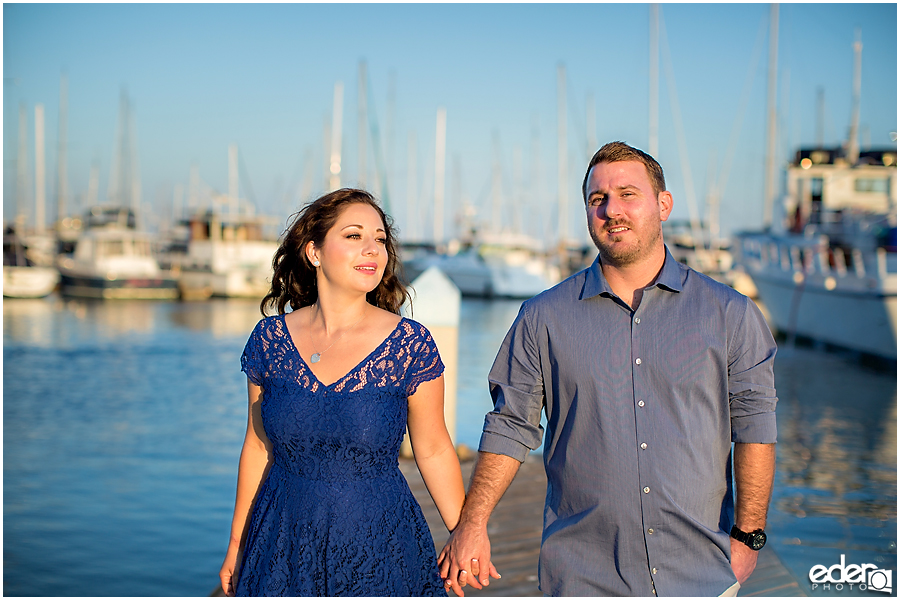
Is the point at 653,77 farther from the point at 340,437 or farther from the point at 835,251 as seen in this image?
the point at 340,437

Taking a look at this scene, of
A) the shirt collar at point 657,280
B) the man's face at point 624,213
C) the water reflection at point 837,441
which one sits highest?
the man's face at point 624,213

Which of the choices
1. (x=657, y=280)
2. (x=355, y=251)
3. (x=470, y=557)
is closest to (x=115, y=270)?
(x=355, y=251)

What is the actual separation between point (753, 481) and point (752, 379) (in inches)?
12.4

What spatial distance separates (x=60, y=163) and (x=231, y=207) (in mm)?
13150

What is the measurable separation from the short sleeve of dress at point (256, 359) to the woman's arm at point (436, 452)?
1.74ft

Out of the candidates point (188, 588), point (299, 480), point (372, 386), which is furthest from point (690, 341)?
point (188, 588)

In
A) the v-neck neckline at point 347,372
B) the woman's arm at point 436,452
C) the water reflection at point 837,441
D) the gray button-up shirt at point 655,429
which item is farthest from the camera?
the water reflection at point 837,441

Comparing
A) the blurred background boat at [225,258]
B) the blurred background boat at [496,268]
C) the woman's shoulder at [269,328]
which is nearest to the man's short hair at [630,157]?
the woman's shoulder at [269,328]

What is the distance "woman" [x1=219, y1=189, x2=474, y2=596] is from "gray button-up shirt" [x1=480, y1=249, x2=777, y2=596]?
1.61ft

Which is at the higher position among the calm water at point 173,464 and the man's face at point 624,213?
the man's face at point 624,213

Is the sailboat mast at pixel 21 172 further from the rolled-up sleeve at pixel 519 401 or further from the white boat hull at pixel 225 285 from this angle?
the rolled-up sleeve at pixel 519 401

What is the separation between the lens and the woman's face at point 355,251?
2.87 metres

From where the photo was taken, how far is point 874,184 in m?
26.4

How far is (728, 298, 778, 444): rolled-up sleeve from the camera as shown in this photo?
251 centimetres
